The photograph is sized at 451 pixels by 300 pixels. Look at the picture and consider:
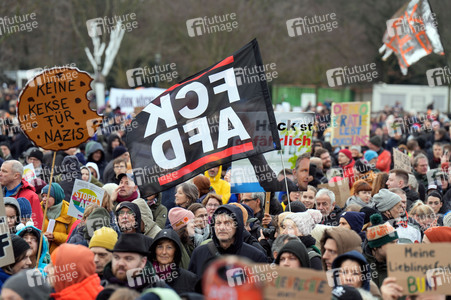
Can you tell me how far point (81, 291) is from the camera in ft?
17.0

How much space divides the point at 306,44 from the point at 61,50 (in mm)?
15527

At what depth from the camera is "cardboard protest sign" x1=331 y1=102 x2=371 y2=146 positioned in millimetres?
14859

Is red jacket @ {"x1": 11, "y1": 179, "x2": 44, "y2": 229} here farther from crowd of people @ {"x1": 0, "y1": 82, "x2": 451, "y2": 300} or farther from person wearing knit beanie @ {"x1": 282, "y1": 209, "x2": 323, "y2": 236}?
person wearing knit beanie @ {"x1": 282, "y1": 209, "x2": 323, "y2": 236}

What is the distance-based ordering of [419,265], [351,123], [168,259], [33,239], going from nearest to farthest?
[419,265] < [168,259] < [33,239] < [351,123]

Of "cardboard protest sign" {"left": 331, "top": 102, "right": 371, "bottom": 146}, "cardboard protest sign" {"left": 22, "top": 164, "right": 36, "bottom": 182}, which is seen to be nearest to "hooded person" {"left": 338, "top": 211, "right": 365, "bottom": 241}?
"cardboard protest sign" {"left": 22, "top": 164, "right": 36, "bottom": 182}

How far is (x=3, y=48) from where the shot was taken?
36.0 m

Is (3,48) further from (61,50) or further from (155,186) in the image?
(155,186)

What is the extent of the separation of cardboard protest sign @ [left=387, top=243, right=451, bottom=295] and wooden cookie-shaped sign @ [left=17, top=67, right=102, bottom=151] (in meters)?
3.66

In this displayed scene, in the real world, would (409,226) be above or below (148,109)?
below

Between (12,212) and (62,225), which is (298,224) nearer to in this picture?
(12,212)

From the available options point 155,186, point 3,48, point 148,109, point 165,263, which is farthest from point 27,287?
point 3,48

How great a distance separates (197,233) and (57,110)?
184 centimetres

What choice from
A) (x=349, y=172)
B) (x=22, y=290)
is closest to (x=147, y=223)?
(x=22, y=290)

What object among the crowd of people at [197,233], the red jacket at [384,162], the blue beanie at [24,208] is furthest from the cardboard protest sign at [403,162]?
the blue beanie at [24,208]
